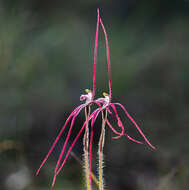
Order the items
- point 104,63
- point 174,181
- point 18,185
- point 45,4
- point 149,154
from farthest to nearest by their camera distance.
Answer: point 45,4 → point 104,63 → point 149,154 → point 174,181 → point 18,185

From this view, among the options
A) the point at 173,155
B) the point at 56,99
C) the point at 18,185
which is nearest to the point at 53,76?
the point at 56,99

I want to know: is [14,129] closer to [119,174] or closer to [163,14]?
[119,174]

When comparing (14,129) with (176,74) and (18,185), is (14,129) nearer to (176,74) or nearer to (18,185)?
(18,185)

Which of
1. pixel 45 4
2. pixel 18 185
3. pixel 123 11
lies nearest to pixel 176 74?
pixel 123 11

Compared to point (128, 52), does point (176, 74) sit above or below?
below

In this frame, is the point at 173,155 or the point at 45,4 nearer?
the point at 173,155

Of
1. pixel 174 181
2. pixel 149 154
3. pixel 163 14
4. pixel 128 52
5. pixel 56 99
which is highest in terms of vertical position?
pixel 163 14

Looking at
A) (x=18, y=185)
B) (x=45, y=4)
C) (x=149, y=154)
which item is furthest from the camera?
(x=45, y=4)
